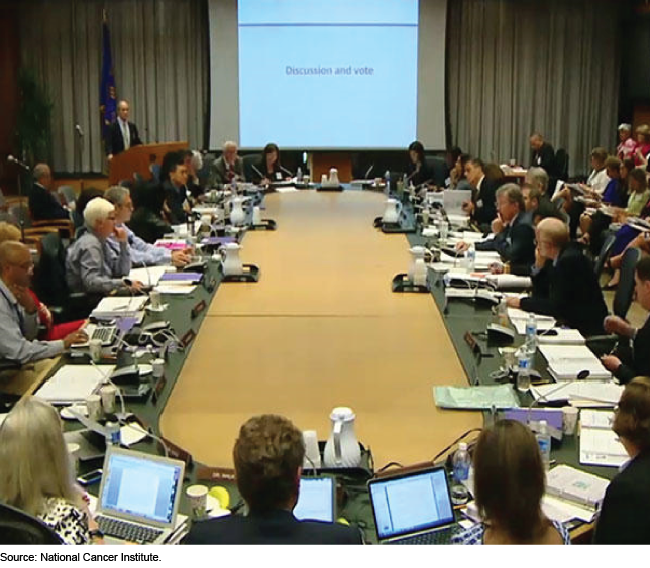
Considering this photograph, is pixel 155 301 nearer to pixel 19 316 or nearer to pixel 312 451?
pixel 19 316

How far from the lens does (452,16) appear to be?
12453 mm

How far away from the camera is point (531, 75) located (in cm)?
1277

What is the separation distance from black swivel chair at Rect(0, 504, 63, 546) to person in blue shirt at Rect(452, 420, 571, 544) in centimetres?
98

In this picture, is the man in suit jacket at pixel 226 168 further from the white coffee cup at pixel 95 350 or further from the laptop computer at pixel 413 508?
the laptop computer at pixel 413 508

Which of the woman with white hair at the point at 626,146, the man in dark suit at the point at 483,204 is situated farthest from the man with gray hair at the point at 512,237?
the woman with white hair at the point at 626,146

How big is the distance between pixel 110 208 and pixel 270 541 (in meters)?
3.55

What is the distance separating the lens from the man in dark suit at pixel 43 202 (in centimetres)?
861

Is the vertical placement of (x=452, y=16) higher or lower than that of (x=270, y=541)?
higher

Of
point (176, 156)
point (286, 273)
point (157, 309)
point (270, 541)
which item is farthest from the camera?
point (176, 156)

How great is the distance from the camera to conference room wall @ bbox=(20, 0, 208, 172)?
12477 mm

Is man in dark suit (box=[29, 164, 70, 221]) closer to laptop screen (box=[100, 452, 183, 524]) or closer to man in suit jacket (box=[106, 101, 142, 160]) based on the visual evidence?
man in suit jacket (box=[106, 101, 142, 160])

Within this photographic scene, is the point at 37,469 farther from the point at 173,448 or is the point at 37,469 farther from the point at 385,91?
the point at 385,91

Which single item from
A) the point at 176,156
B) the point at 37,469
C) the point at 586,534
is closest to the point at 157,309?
the point at 37,469

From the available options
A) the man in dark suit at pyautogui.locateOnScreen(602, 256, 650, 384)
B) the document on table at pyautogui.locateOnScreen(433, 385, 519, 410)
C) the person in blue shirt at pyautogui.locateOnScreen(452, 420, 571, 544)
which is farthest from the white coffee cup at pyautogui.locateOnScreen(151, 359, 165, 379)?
the man in dark suit at pyautogui.locateOnScreen(602, 256, 650, 384)
